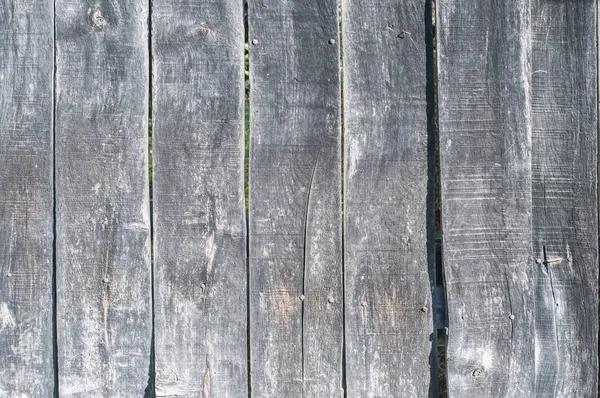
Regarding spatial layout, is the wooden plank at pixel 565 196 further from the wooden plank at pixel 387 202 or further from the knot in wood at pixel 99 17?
the knot in wood at pixel 99 17

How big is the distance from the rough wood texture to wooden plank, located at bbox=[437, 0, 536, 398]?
3.05ft

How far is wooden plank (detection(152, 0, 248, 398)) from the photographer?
1765 millimetres

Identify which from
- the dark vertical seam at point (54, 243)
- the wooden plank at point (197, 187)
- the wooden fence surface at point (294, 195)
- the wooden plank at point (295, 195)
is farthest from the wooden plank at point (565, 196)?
the dark vertical seam at point (54, 243)

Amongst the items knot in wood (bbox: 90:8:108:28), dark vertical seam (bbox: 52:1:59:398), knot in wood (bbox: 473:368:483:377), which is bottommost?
knot in wood (bbox: 473:368:483:377)

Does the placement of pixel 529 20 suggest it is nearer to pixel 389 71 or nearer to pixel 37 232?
pixel 389 71

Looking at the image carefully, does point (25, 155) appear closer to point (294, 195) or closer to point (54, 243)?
point (54, 243)

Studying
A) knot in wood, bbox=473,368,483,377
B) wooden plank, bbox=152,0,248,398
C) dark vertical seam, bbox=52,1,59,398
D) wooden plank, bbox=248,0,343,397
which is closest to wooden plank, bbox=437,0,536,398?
knot in wood, bbox=473,368,483,377

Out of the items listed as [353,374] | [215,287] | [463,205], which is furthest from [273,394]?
[463,205]

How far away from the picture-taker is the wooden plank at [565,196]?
1.83 m

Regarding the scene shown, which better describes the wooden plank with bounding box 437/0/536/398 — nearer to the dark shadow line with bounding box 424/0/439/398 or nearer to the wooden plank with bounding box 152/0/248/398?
the dark shadow line with bounding box 424/0/439/398

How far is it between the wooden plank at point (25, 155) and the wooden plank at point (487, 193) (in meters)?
1.21

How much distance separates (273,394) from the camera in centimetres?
185

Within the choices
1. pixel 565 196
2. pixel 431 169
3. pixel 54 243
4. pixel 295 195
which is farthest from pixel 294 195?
pixel 565 196

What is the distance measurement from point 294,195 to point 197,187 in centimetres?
29
